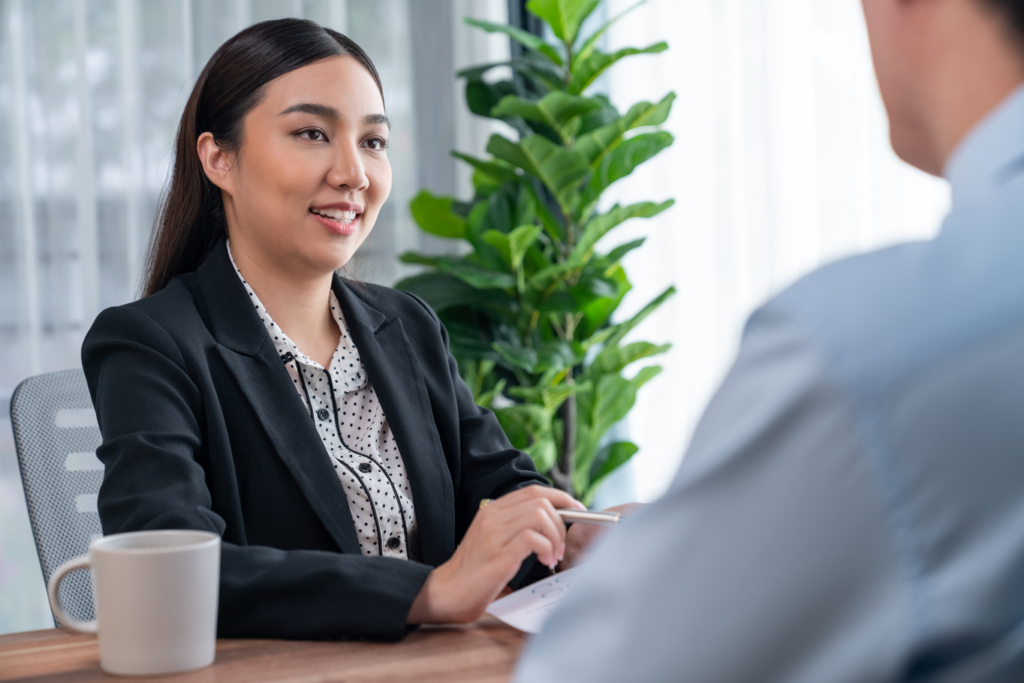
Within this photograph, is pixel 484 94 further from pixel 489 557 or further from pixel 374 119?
pixel 489 557

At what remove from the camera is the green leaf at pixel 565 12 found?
2.20 m

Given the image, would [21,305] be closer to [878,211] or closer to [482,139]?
[482,139]

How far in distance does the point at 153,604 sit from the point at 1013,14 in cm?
69

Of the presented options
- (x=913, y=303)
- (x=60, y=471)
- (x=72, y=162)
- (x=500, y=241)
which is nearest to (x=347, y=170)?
(x=60, y=471)

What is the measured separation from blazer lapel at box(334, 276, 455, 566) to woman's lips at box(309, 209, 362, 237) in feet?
0.43

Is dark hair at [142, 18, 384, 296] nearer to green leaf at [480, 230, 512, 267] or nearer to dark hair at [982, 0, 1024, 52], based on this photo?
green leaf at [480, 230, 512, 267]

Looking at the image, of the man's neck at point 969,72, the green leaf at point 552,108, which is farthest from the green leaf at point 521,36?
the man's neck at point 969,72

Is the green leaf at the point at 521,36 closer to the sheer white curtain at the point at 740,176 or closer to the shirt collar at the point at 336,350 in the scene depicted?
the sheer white curtain at the point at 740,176

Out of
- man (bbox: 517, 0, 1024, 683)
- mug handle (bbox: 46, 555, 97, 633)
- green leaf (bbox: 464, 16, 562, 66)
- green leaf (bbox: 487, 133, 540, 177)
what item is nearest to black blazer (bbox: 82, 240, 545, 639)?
mug handle (bbox: 46, 555, 97, 633)

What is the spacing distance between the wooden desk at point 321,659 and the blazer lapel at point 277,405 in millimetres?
289

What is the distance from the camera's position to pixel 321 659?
77 cm

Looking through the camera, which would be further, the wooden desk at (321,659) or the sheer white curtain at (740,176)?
the sheer white curtain at (740,176)

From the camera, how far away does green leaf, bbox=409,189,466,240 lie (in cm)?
234

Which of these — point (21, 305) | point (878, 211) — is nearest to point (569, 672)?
point (878, 211)
